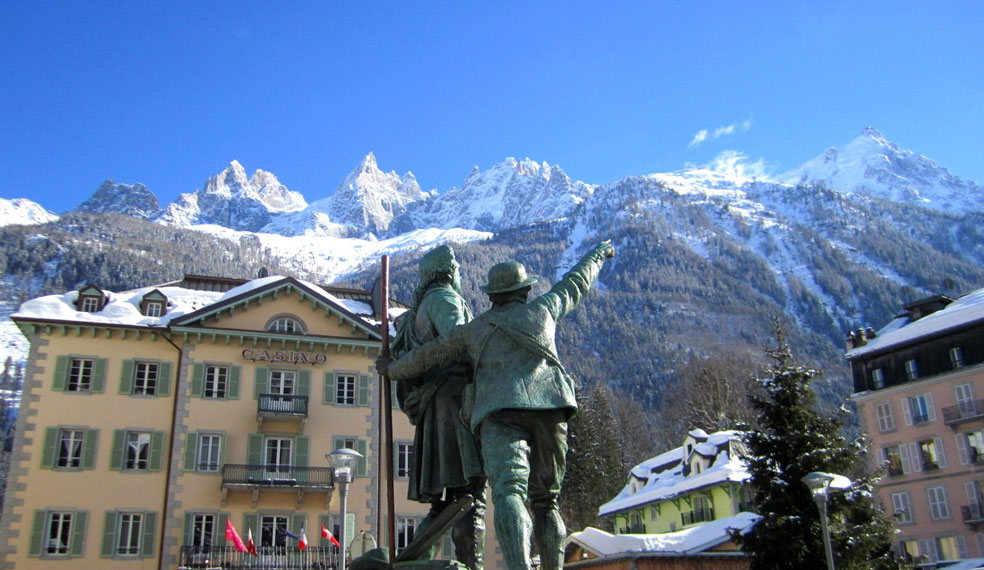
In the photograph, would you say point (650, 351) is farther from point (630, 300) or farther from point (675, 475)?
point (675, 475)

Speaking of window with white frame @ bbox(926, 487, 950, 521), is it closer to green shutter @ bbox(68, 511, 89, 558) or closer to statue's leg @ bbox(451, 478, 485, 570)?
green shutter @ bbox(68, 511, 89, 558)

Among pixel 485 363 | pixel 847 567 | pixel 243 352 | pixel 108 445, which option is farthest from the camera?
pixel 243 352

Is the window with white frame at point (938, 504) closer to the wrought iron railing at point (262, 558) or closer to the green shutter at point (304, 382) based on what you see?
the wrought iron railing at point (262, 558)

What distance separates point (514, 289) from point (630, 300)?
18071 cm

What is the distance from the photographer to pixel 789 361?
76.4 ft

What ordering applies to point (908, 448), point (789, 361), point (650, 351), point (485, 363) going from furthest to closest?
1. point (650, 351)
2. point (908, 448)
3. point (789, 361)
4. point (485, 363)

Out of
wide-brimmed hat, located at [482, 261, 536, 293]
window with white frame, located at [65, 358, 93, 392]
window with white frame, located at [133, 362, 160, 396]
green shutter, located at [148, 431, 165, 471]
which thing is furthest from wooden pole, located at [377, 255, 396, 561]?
window with white frame, located at [65, 358, 93, 392]

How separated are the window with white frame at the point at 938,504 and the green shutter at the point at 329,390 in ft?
95.4

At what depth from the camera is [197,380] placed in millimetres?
35906

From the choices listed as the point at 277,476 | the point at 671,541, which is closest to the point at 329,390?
the point at 277,476

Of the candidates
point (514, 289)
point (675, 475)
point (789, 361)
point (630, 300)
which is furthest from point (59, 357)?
point (630, 300)

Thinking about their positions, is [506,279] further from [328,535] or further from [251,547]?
[251,547]

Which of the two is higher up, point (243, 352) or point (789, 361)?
point (243, 352)

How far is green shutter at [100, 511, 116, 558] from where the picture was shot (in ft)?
106
